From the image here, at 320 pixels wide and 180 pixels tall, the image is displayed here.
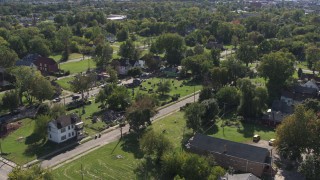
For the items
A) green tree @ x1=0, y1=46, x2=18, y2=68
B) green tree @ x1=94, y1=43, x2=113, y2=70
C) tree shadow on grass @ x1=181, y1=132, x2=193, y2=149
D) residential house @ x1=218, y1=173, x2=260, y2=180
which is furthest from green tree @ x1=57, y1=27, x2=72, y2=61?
residential house @ x1=218, y1=173, x2=260, y2=180

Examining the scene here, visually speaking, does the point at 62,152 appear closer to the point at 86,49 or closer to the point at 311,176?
the point at 311,176

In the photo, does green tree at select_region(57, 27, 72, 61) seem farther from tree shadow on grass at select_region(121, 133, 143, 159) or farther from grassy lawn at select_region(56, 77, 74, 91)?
tree shadow on grass at select_region(121, 133, 143, 159)

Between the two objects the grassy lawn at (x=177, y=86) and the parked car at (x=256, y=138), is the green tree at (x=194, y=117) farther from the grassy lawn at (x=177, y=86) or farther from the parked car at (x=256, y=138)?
the grassy lawn at (x=177, y=86)

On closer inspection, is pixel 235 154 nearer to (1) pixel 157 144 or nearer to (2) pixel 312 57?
(1) pixel 157 144

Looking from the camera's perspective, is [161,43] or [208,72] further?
[161,43]

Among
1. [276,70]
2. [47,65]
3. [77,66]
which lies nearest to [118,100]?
[276,70]

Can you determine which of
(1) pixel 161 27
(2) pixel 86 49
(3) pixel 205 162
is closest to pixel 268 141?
(3) pixel 205 162
